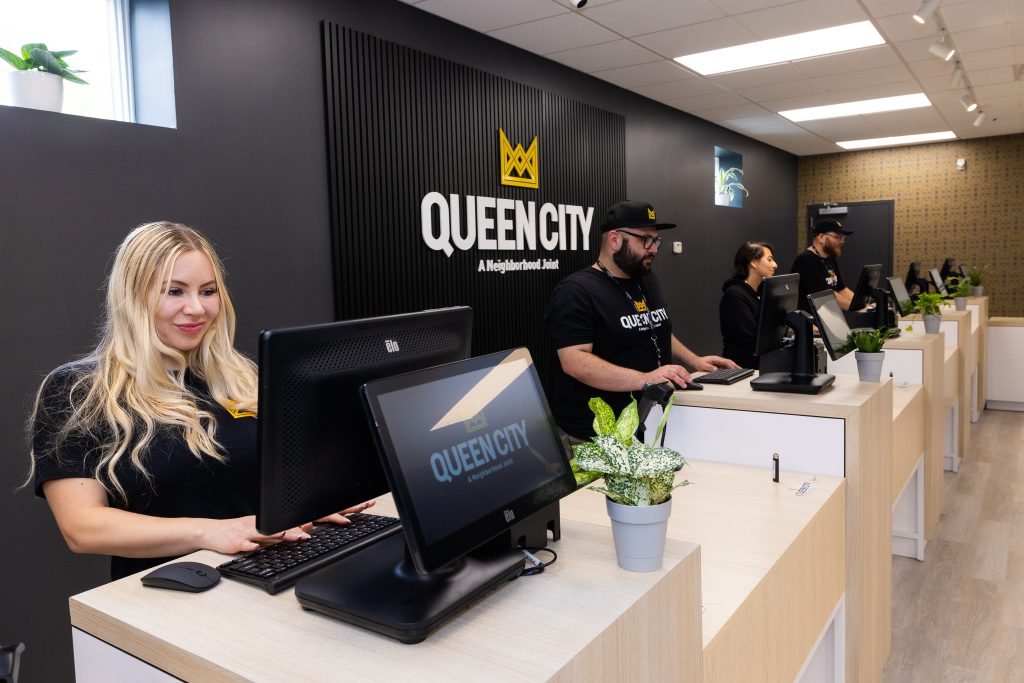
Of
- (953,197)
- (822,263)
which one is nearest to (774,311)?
(822,263)

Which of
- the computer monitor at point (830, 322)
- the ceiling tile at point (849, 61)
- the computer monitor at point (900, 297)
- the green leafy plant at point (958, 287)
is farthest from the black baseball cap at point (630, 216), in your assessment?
the green leafy plant at point (958, 287)

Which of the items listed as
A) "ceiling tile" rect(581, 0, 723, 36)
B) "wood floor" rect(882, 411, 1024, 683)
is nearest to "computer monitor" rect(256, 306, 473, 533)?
"wood floor" rect(882, 411, 1024, 683)

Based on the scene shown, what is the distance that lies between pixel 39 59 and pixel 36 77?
0.07 m

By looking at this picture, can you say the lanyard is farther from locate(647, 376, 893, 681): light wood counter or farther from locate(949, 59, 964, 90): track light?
locate(949, 59, 964, 90): track light

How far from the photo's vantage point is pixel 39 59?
2576 millimetres

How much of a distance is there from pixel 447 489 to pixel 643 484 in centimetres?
29

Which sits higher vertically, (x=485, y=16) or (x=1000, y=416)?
(x=485, y=16)

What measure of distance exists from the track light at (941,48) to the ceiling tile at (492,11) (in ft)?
7.74

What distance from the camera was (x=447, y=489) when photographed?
1013 mm

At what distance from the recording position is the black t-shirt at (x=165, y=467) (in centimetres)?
144

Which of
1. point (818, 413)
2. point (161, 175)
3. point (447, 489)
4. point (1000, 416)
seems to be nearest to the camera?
point (447, 489)

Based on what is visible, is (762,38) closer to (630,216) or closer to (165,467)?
(630,216)

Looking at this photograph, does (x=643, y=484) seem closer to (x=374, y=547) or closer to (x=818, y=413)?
(x=374, y=547)

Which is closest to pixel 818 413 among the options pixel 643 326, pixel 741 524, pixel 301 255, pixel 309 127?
pixel 741 524
